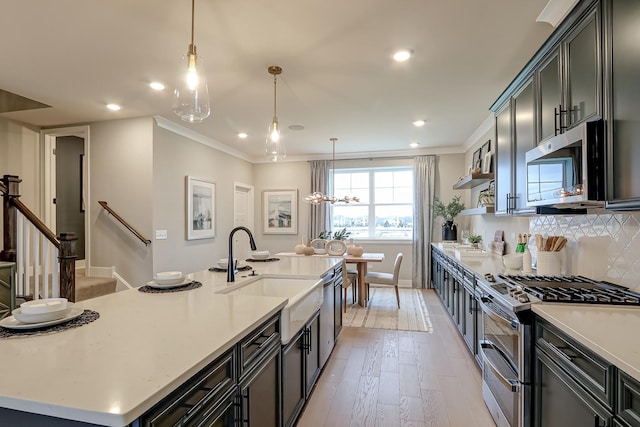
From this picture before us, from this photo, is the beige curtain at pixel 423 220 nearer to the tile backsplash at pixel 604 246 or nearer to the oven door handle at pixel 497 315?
the tile backsplash at pixel 604 246

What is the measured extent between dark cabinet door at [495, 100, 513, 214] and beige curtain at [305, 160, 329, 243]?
4.01m

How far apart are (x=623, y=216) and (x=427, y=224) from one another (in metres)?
4.45

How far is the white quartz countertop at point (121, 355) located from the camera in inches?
30.1

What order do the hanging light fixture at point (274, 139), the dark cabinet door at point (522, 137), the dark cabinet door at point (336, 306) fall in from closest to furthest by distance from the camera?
1. the dark cabinet door at point (522, 137)
2. the hanging light fixture at point (274, 139)
3. the dark cabinet door at point (336, 306)

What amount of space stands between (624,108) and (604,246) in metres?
1.07

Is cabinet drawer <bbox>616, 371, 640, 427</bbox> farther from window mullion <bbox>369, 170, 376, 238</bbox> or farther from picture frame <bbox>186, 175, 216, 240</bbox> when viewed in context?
window mullion <bbox>369, 170, 376, 238</bbox>

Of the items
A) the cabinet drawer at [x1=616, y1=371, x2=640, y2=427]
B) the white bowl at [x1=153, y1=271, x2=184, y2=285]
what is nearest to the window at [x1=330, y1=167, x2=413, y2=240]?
the white bowl at [x1=153, y1=271, x2=184, y2=285]

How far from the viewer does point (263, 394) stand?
60.5 inches

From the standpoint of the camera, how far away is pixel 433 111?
425 centimetres

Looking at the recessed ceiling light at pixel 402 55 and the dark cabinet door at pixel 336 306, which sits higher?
the recessed ceiling light at pixel 402 55

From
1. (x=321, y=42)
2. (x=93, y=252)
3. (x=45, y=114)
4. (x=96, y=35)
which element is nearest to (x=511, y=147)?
(x=321, y=42)

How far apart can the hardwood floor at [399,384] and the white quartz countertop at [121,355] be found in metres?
1.21

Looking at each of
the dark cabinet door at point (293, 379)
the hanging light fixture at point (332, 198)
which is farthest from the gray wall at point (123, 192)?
the dark cabinet door at point (293, 379)

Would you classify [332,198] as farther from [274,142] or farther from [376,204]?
[274,142]
